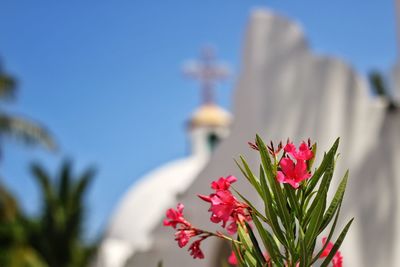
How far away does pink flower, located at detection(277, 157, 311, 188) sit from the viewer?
88.7 inches

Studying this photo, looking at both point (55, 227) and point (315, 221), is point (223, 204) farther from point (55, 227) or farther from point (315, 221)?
point (55, 227)

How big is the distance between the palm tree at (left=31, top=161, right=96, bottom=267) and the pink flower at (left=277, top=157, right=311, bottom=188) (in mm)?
17347

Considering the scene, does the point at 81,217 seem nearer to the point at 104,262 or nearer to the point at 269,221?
the point at 104,262

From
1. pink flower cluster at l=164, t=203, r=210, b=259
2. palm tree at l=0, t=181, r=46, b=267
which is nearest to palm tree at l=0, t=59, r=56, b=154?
palm tree at l=0, t=181, r=46, b=267

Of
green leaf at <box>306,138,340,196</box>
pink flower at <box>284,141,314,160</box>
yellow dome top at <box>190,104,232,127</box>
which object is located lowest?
green leaf at <box>306,138,340,196</box>

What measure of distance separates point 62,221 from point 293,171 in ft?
57.2

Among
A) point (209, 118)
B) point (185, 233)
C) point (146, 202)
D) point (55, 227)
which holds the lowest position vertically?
point (185, 233)

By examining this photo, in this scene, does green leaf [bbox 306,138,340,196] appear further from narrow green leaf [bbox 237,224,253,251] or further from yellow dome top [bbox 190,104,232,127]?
yellow dome top [bbox 190,104,232,127]

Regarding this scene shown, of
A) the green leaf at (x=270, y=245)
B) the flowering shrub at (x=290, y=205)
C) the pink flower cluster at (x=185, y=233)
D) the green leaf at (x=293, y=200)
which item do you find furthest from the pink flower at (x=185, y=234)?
the green leaf at (x=293, y=200)

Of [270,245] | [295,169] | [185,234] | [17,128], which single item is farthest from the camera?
[17,128]

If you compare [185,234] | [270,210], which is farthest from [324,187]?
[185,234]

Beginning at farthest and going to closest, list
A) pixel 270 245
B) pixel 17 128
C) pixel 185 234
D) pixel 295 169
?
1. pixel 17 128
2. pixel 185 234
3. pixel 270 245
4. pixel 295 169

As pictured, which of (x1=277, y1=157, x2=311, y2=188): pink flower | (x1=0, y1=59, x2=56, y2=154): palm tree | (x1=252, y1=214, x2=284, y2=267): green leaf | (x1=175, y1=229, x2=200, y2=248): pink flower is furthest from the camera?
(x1=0, y1=59, x2=56, y2=154): palm tree

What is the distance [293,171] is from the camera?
7.42ft
